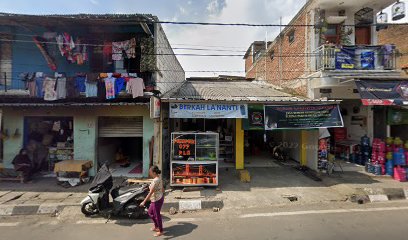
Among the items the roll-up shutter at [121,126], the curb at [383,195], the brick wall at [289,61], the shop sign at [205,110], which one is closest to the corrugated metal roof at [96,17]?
the shop sign at [205,110]

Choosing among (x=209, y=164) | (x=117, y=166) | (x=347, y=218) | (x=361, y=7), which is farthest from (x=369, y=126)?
(x=117, y=166)

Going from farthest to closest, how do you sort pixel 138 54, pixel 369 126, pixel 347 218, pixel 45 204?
pixel 369 126, pixel 138 54, pixel 45 204, pixel 347 218

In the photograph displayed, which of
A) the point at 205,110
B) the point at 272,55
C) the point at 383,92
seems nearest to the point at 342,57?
the point at 383,92

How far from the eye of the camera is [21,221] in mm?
6203

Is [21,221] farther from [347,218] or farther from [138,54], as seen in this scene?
[347,218]

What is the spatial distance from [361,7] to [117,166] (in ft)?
45.1

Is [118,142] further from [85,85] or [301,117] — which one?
[301,117]

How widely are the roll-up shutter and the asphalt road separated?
153 inches

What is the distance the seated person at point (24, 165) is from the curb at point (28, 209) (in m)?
2.51

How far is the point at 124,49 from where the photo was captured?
31.2ft

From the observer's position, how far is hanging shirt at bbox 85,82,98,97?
29.6ft

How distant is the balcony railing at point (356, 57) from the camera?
10078 millimetres

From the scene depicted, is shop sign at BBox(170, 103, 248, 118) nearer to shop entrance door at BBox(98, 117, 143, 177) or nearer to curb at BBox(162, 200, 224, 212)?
shop entrance door at BBox(98, 117, 143, 177)

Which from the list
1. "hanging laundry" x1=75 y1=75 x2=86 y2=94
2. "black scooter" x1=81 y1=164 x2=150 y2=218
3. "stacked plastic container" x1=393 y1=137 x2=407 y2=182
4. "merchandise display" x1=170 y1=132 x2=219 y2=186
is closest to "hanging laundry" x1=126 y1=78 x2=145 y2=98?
"hanging laundry" x1=75 y1=75 x2=86 y2=94
